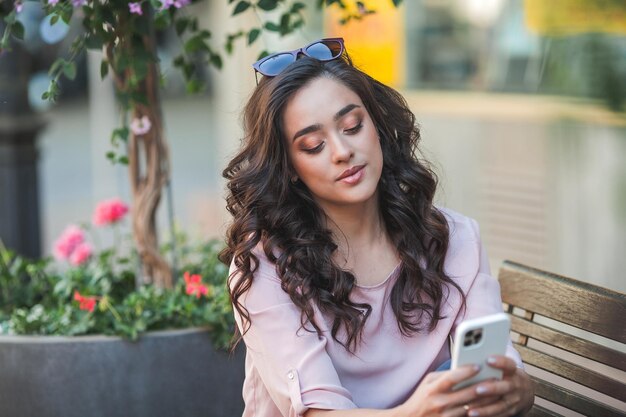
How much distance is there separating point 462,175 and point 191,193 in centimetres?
377

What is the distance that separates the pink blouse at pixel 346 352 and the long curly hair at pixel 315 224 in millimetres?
21

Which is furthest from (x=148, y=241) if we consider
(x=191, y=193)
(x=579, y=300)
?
(x=191, y=193)

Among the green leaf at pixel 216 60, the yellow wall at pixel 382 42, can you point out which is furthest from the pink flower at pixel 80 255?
the yellow wall at pixel 382 42

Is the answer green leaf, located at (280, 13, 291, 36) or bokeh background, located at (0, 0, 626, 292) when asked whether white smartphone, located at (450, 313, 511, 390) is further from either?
green leaf, located at (280, 13, 291, 36)

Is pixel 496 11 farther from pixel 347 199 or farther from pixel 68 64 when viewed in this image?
pixel 347 199

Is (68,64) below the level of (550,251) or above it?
above

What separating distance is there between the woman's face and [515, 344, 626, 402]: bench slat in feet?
1.98

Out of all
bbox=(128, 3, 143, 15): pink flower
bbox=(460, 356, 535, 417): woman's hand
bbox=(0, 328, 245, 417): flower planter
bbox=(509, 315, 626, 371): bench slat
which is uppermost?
bbox=(128, 3, 143, 15): pink flower

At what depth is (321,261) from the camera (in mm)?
2051

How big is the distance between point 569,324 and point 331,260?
1.79 ft

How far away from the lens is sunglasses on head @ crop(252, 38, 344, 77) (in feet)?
6.90

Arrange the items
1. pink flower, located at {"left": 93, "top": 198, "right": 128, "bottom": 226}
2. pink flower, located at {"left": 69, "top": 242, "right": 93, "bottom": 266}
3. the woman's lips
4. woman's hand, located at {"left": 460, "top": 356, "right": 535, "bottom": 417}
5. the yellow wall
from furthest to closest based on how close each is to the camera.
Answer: the yellow wall
pink flower, located at {"left": 93, "top": 198, "right": 128, "bottom": 226}
pink flower, located at {"left": 69, "top": 242, "right": 93, "bottom": 266}
the woman's lips
woman's hand, located at {"left": 460, "top": 356, "right": 535, "bottom": 417}

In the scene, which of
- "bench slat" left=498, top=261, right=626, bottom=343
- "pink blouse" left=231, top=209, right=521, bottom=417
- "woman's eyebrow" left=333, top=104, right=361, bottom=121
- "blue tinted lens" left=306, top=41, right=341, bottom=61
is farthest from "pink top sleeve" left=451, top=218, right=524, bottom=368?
"blue tinted lens" left=306, top=41, right=341, bottom=61

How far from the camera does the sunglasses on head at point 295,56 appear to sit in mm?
2104
